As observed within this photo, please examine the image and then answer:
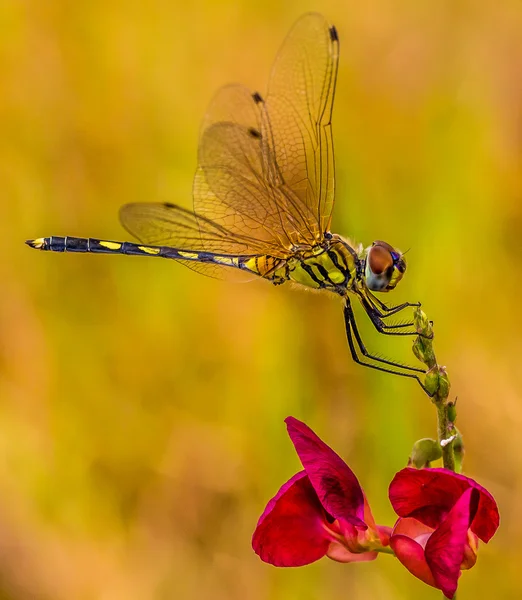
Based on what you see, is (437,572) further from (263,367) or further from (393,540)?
(263,367)

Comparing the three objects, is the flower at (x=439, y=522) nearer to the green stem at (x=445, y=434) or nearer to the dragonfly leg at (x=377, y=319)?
the green stem at (x=445, y=434)

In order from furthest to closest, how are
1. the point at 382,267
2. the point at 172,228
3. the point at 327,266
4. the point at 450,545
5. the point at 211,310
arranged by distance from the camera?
the point at 211,310 < the point at 172,228 < the point at 327,266 < the point at 382,267 < the point at 450,545

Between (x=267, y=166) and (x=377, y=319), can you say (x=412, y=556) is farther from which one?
(x=267, y=166)

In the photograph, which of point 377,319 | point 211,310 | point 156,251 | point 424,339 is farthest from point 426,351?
point 211,310

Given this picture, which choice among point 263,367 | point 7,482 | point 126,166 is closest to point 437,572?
point 263,367

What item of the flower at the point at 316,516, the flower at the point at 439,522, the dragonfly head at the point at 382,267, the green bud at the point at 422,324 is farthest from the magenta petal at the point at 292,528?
the dragonfly head at the point at 382,267

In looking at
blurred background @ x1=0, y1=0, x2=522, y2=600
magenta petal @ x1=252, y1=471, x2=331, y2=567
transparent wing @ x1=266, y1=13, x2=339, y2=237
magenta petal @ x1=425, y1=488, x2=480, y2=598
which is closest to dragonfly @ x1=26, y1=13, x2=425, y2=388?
transparent wing @ x1=266, y1=13, x2=339, y2=237
